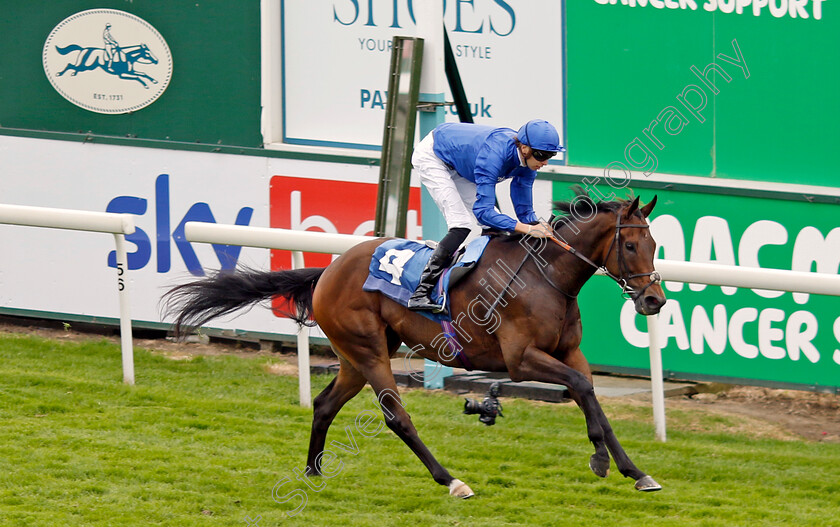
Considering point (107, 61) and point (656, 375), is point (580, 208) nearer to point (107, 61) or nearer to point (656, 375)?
point (656, 375)

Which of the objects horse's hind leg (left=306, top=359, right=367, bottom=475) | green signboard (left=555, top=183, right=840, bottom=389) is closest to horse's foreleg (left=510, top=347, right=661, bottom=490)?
horse's hind leg (left=306, top=359, right=367, bottom=475)

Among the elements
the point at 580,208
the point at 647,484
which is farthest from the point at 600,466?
the point at 580,208

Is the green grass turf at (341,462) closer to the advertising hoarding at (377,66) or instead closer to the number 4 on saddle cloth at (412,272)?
the number 4 on saddle cloth at (412,272)

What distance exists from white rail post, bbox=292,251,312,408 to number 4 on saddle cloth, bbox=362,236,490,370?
3.54ft

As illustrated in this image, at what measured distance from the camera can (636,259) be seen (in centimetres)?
489

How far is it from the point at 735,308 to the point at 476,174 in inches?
103

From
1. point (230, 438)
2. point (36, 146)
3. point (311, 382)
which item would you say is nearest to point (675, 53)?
point (311, 382)

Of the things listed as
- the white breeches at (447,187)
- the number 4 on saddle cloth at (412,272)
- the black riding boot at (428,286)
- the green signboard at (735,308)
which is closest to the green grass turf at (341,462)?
the green signboard at (735,308)

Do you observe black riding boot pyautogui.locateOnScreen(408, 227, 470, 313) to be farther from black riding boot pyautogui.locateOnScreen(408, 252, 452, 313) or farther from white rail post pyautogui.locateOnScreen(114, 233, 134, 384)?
white rail post pyautogui.locateOnScreen(114, 233, 134, 384)

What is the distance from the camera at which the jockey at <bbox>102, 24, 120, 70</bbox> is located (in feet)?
27.3

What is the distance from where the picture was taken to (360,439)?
6.17 m

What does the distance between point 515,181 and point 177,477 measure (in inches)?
78.1

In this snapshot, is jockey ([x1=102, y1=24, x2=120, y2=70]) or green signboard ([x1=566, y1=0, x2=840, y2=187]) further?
jockey ([x1=102, y1=24, x2=120, y2=70])

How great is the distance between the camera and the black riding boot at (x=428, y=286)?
5.33 metres
